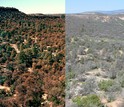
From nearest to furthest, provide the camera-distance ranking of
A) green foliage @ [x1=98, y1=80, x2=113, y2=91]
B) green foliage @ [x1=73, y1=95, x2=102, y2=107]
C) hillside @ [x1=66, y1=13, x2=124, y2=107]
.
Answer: green foliage @ [x1=73, y1=95, x2=102, y2=107] → hillside @ [x1=66, y1=13, x2=124, y2=107] → green foliage @ [x1=98, y1=80, x2=113, y2=91]

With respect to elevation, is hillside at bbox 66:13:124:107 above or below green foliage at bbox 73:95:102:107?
below

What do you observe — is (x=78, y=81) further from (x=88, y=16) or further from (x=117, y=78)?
(x=88, y=16)

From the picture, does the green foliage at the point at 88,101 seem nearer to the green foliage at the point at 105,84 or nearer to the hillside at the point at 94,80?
the hillside at the point at 94,80

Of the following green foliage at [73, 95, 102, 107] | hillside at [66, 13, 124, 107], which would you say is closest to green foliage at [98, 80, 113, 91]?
hillside at [66, 13, 124, 107]

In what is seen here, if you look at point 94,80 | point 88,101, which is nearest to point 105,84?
point 94,80

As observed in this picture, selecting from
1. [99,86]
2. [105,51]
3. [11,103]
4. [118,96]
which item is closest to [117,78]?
[99,86]

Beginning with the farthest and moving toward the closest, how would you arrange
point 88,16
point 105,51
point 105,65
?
point 88,16 < point 105,51 < point 105,65

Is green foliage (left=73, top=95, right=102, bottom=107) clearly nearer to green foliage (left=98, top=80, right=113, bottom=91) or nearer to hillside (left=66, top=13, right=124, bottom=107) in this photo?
hillside (left=66, top=13, right=124, bottom=107)
